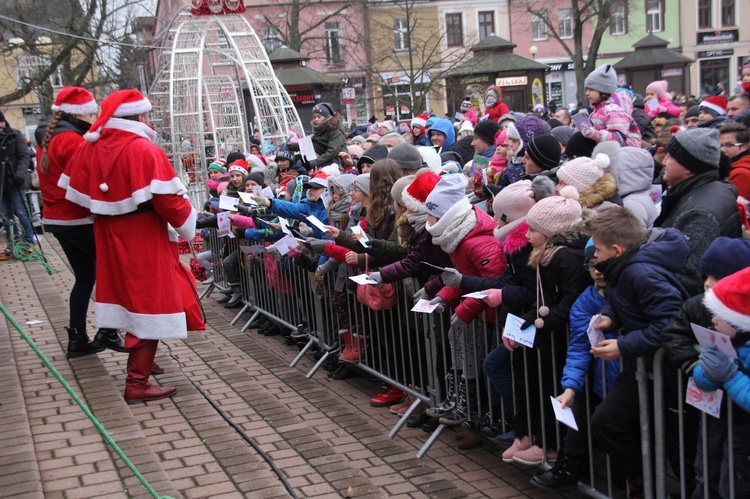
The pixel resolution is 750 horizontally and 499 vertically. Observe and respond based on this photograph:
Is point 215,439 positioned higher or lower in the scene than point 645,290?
lower

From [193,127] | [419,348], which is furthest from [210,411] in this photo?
[193,127]

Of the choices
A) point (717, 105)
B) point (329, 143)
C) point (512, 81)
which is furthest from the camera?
point (512, 81)

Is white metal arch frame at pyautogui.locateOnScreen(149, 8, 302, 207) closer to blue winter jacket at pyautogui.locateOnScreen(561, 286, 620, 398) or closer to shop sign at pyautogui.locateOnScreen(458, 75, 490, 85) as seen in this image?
blue winter jacket at pyautogui.locateOnScreen(561, 286, 620, 398)

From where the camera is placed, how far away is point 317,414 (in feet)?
20.3

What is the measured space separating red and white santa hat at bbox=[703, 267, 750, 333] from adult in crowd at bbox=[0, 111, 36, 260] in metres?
11.4

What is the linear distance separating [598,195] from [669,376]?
1.57m

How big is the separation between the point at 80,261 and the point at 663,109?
929 centimetres

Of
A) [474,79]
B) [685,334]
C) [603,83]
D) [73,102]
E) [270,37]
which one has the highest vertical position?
[270,37]

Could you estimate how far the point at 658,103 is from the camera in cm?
1276

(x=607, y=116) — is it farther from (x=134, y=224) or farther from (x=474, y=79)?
(x=474, y=79)

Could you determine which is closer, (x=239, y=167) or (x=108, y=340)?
(x=108, y=340)

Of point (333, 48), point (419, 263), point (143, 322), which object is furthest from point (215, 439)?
point (333, 48)

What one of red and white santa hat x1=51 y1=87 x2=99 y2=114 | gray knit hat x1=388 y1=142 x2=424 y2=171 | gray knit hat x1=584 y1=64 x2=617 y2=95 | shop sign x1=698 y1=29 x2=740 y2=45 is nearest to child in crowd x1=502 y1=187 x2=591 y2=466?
gray knit hat x1=388 y1=142 x2=424 y2=171

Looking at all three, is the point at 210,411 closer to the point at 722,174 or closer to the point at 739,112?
the point at 722,174
